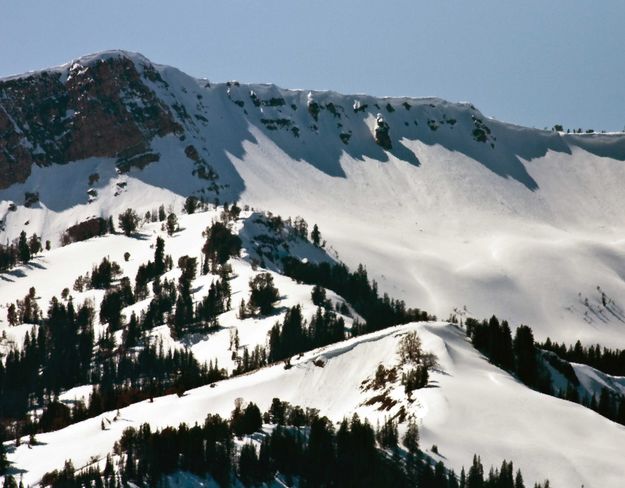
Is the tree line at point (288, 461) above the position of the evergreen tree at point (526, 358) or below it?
below

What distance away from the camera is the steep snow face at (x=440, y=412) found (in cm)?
14300

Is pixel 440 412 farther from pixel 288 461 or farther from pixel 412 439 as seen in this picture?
→ pixel 288 461

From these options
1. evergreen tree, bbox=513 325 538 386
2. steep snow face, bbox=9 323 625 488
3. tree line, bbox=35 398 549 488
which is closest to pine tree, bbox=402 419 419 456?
tree line, bbox=35 398 549 488

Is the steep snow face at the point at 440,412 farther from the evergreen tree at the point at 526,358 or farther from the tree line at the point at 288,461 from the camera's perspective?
the evergreen tree at the point at 526,358

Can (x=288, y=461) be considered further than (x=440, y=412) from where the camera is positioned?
No

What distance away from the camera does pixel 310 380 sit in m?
182

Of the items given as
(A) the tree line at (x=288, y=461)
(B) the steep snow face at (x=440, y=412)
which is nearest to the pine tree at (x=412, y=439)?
(A) the tree line at (x=288, y=461)

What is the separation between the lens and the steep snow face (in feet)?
469

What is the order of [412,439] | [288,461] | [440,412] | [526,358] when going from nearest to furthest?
[288,461] → [412,439] → [440,412] → [526,358]

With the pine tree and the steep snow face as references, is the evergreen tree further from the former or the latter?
the pine tree

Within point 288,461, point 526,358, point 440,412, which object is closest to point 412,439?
point 440,412

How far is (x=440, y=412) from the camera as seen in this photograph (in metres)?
153

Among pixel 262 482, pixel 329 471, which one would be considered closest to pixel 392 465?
pixel 329 471

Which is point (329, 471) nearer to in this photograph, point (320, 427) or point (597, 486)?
point (320, 427)
